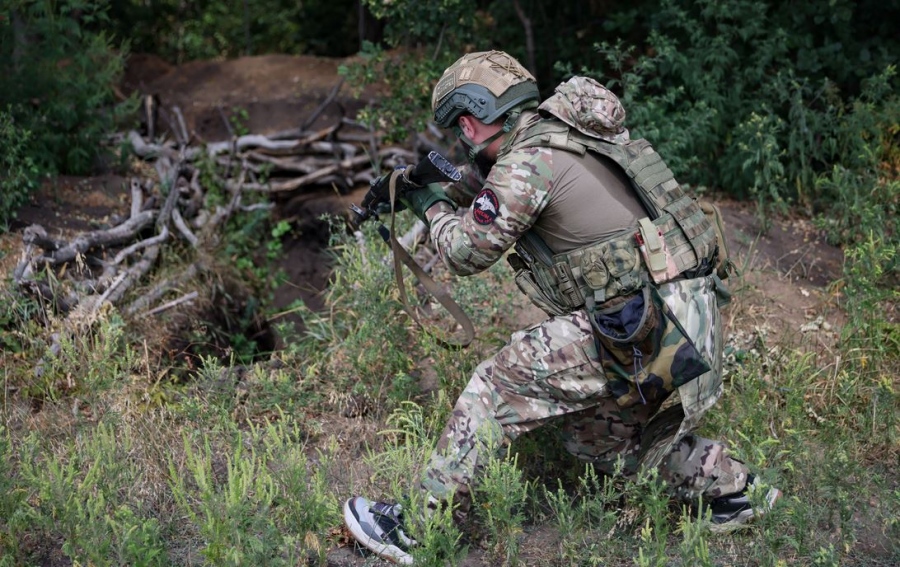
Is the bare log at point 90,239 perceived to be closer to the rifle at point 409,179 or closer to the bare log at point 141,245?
the bare log at point 141,245

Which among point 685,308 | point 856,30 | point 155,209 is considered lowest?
point 155,209

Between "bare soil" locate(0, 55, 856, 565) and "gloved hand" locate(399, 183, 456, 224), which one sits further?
"bare soil" locate(0, 55, 856, 565)

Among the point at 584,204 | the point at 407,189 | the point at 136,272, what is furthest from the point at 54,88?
the point at 584,204

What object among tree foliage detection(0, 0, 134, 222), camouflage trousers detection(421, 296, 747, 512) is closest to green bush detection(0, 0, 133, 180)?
tree foliage detection(0, 0, 134, 222)

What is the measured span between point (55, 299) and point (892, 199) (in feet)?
15.5

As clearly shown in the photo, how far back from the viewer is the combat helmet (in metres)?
3.39

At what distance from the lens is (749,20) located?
19.6 ft

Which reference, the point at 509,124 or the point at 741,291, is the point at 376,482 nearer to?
the point at 509,124

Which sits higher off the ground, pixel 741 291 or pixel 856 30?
pixel 856 30

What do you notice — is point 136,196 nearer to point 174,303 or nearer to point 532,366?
point 174,303

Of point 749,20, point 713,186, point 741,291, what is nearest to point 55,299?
point 741,291

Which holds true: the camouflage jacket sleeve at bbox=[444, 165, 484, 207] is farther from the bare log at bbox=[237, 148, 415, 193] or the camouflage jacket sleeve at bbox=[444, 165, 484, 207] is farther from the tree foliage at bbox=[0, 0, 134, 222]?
the tree foliage at bbox=[0, 0, 134, 222]

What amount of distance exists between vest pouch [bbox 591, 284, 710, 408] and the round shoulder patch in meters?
0.49

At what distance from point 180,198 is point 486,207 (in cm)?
395
